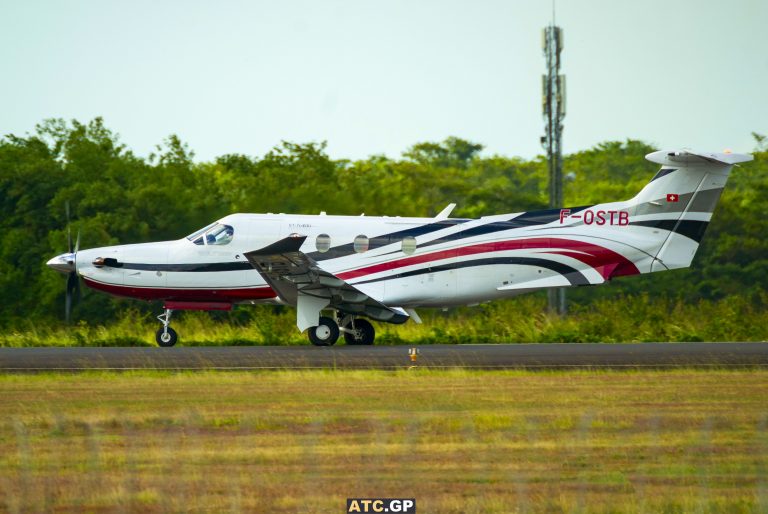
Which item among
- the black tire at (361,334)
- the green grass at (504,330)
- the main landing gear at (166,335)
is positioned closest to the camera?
the main landing gear at (166,335)

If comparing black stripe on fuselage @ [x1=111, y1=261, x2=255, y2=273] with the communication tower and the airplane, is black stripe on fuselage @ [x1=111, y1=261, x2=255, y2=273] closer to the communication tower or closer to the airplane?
the airplane

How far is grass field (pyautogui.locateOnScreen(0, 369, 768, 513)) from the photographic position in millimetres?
9500

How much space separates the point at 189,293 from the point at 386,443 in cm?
1400

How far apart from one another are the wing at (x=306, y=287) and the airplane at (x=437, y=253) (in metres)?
0.07

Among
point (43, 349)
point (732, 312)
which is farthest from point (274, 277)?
point (732, 312)

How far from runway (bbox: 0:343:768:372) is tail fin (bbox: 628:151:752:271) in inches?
84.7

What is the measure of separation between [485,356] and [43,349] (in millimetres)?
10216

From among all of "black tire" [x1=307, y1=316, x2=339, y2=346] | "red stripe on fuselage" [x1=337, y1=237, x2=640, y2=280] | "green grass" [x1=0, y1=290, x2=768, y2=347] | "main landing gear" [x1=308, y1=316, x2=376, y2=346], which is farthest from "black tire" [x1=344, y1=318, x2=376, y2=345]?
"red stripe on fuselage" [x1=337, y1=237, x2=640, y2=280]

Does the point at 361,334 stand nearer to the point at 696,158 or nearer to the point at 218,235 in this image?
the point at 218,235

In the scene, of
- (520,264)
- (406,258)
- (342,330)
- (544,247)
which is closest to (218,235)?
(342,330)

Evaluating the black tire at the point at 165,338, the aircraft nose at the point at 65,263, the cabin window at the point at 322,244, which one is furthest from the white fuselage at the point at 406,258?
the black tire at the point at 165,338

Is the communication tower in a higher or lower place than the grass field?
higher

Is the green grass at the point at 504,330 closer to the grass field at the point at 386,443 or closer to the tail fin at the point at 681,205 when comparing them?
the tail fin at the point at 681,205

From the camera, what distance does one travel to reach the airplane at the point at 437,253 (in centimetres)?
2472
